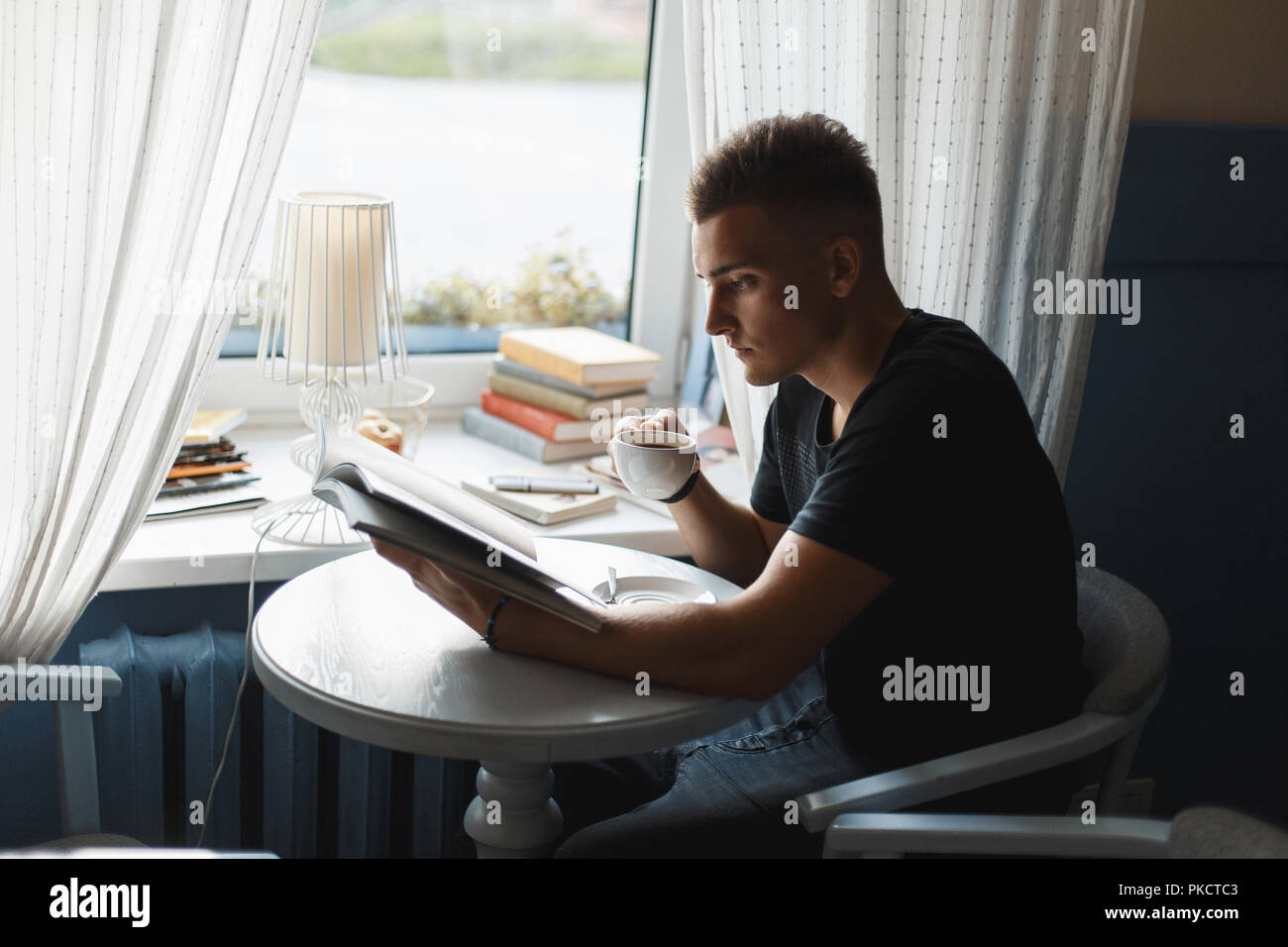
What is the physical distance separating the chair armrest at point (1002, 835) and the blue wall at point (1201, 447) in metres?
1.04

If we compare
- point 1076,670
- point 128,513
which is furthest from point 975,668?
point 128,513

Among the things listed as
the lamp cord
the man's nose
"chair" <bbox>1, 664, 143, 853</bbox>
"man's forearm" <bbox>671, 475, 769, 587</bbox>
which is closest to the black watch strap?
"man's forearm" <bbox>671, 475, 769, 587</bbox>

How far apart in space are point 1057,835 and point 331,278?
1.13 m

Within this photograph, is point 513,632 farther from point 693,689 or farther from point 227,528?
point 227,528

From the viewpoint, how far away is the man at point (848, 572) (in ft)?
4.15

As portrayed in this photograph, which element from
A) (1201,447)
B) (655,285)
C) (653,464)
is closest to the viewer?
(653,464)

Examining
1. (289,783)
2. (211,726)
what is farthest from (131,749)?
(289,783)

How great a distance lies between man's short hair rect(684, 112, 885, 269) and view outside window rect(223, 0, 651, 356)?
2.75ft

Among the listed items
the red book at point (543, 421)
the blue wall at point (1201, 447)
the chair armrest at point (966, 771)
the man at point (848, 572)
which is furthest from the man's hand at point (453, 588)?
the blue wall at point (1201, 447)

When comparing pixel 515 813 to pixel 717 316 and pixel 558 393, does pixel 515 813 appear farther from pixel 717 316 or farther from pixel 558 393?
pixel 558 393

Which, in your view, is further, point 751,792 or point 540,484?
point 540,484

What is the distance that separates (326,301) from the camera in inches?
64.5

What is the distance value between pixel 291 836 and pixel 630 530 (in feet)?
2.20

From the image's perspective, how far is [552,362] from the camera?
6.89ft
